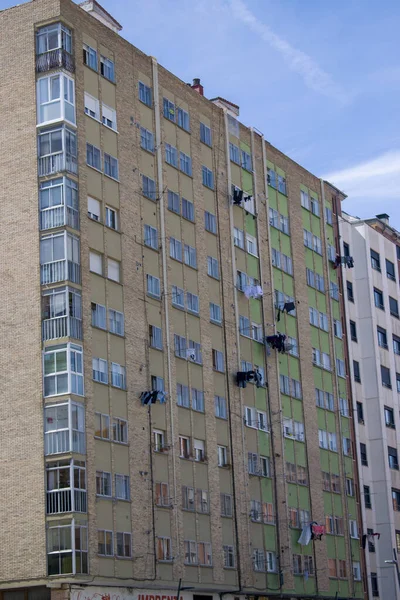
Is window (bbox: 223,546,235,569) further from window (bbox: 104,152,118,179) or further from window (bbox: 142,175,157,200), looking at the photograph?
window (bbox: 104,152,118,179)

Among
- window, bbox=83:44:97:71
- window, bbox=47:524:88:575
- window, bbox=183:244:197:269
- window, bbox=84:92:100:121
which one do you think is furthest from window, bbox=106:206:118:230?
window, bbox=47:524:88:575

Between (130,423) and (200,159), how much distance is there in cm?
1990

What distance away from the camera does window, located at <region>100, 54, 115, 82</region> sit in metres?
66.3

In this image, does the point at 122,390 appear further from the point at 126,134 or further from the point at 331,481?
the point at 331,481

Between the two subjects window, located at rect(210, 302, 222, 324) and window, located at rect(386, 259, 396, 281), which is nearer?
window, located at rect(210, 302, 222, 324)

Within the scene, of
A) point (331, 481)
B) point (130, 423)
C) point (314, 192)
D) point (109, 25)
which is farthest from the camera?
point (314, 192)

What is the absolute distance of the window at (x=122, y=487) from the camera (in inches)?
2376

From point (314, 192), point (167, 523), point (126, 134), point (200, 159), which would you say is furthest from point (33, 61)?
point (314, 192)

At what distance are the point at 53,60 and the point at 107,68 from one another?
15.4 feet

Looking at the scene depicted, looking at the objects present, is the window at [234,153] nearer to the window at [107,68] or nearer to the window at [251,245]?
the window at [251,245]

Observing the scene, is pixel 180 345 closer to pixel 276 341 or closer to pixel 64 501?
pixel 276 341

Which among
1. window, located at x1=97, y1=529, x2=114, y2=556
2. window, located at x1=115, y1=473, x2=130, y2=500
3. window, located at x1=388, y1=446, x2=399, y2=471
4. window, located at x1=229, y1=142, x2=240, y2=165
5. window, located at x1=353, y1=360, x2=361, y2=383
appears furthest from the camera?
window, located at x1=388, y1=446, x2=399, y2=471

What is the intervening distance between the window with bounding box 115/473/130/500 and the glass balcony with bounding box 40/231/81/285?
33.1ft

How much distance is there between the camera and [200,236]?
239 feet
